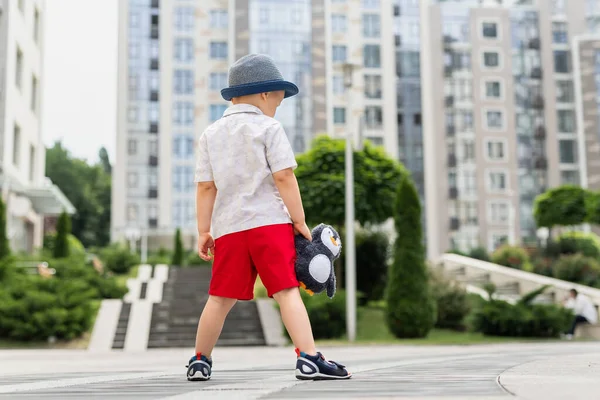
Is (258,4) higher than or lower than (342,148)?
higher

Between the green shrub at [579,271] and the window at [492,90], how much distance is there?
31989 millimetres

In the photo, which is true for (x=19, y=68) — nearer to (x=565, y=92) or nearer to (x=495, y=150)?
(x=495, y=150)

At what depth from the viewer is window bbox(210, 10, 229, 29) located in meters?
56.0

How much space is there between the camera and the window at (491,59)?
57.6 m

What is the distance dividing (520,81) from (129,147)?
30.7 metres

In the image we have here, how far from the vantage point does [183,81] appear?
2168 inches

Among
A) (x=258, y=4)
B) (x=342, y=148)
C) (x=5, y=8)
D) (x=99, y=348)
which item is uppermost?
(x=258, y=4)

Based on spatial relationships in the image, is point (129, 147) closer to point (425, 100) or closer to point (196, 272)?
point (425, 100)

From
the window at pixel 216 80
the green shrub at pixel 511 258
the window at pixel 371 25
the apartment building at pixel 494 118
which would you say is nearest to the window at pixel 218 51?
the window at pixel 216 80

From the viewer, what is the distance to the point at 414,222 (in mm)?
17641

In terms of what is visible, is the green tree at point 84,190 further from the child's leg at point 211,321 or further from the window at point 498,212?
the child's leg at point 211,321

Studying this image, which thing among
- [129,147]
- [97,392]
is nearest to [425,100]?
[129,147]

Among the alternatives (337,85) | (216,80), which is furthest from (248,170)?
(216,80)

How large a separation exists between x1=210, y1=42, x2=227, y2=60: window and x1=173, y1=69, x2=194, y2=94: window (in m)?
2.10
